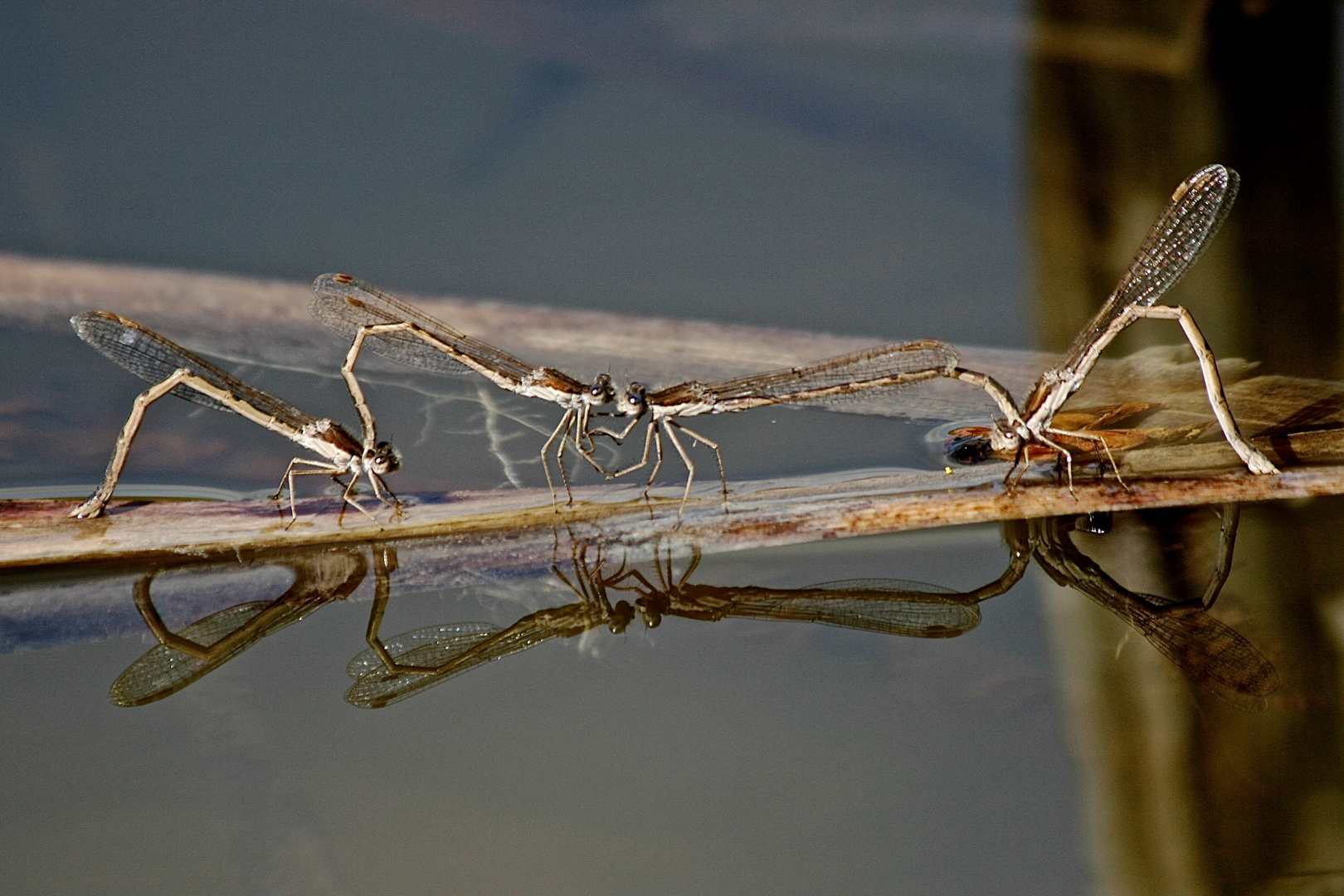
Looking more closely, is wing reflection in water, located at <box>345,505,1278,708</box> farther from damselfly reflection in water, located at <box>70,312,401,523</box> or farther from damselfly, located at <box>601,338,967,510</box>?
damselfly, located at <box>601,338,967,510</box>

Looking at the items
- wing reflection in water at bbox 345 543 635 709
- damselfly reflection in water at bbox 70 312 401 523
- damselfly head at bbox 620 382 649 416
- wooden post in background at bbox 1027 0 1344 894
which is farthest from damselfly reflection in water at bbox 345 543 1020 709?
damselfly head at bbox 620 382 649 416

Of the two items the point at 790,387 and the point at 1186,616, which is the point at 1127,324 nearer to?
the point at 790,387

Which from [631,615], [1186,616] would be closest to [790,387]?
[631,615]

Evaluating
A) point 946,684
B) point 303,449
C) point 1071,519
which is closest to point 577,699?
point 946,684

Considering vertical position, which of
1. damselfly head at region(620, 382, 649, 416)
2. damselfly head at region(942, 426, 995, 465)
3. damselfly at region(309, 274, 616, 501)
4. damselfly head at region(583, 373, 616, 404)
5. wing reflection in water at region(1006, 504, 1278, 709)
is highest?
damselfly at region(309, 274, 616, 501)

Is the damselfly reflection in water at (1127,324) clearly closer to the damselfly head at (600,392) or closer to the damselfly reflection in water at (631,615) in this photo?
the damselfly reflection in water at (631,615)

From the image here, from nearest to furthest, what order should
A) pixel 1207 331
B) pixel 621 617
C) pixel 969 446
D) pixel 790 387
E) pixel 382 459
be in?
pixel 621 617 < pixel 382 459 < pixel 969 446 < pixel 790 387 < pixel 1207 331

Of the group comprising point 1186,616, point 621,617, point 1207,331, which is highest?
point 1207,331
